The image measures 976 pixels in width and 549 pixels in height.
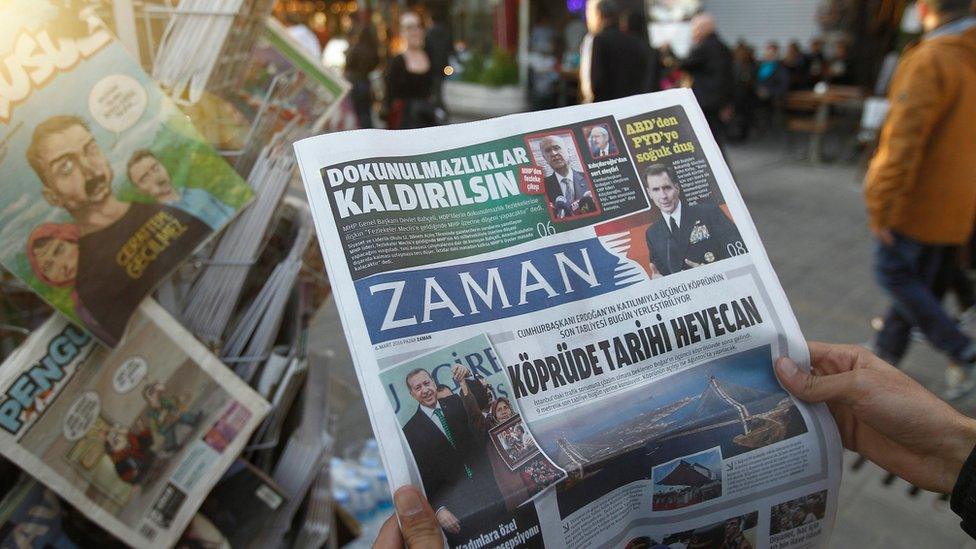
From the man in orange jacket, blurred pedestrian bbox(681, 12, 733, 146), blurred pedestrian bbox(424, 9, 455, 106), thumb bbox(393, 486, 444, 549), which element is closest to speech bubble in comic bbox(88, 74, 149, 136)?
thumb bbox(393, 486, 444, 549)

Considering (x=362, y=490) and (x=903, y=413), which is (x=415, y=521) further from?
(x=362, y=490)

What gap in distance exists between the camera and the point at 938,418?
944mm

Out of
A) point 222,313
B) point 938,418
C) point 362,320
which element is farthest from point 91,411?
point 938,418

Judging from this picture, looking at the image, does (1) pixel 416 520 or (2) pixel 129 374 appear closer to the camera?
(1) pixel 416 520

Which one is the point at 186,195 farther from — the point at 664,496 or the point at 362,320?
the point at 664,496

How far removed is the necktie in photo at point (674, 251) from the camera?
951 mm

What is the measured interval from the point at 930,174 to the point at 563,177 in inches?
89.8

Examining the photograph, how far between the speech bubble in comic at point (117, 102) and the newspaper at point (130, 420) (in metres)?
0.30

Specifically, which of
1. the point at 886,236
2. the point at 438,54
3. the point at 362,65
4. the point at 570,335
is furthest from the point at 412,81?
the point at 570,335

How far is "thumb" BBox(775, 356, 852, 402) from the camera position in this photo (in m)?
0.92

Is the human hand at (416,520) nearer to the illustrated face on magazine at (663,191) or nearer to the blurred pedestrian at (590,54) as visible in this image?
the illustrated face on magazine at (663,191)

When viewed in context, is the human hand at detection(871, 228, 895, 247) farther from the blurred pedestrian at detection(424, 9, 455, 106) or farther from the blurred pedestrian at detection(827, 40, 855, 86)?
the blurred pedestrian at detection(827, 40, 855, 86)

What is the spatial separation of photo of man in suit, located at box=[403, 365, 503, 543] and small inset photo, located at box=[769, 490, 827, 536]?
1.33ft

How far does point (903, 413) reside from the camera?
952mm
